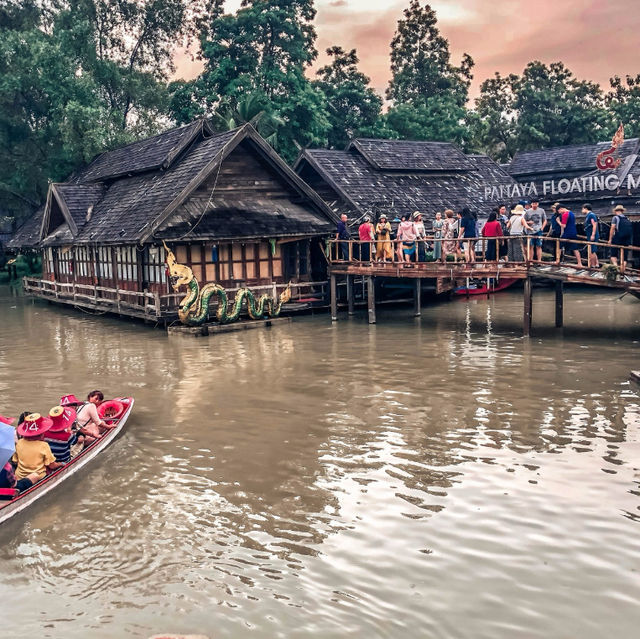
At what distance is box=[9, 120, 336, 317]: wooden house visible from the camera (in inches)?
1027

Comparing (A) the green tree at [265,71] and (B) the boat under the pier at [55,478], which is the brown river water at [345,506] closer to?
(B) the boat under the pier at [55,478]

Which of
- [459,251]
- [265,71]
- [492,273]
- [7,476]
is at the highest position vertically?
[265,71]

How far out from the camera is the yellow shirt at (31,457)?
10172 millimetres

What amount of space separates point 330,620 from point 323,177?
29270 mm

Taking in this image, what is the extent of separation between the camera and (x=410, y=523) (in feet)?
29.7

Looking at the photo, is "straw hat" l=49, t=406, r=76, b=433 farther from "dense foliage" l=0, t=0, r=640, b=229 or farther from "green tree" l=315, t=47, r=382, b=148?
"green tree" l=315, t=47, r=382, b=148

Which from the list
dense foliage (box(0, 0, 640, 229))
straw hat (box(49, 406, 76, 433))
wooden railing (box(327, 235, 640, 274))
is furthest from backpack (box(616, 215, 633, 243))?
dense foliage (box(0, 0, 640, 229))

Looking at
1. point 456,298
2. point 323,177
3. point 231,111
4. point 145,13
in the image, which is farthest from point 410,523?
point 145,13

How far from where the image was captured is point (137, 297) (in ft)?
91.1

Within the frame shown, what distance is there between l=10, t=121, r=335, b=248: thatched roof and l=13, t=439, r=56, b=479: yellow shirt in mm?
14790

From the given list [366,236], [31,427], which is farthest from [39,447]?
[366,236]

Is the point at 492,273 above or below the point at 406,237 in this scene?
below

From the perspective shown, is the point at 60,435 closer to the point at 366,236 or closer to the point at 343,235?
the point at 366,236

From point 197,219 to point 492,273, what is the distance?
10.1 metres
